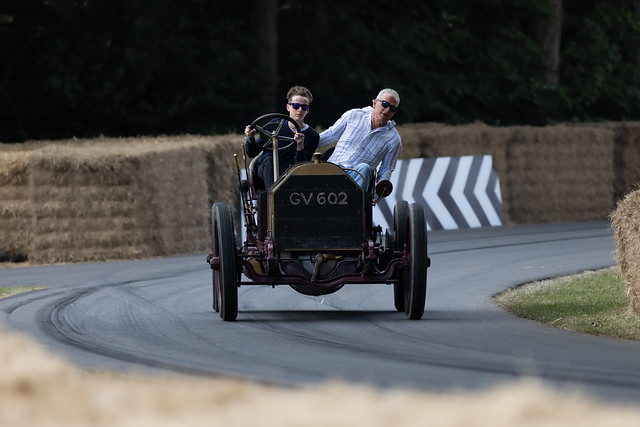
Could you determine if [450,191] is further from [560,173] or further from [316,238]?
[316,238]

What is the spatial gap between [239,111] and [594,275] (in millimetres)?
15085

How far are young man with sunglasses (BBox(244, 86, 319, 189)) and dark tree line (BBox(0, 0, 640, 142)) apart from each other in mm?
16097

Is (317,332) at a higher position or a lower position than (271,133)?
lower

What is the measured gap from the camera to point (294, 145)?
1170 cm

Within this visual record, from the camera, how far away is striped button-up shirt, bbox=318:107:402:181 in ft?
39.0

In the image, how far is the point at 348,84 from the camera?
2925 centimetres

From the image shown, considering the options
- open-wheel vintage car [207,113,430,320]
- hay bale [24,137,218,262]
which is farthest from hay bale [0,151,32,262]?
open-wheel vintage car [207,113,430,320]

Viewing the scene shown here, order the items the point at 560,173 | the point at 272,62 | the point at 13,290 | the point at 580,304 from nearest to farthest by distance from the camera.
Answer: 1. the point at 580,304
2. the point at 13,290
3. the point at 560,173
4. the point at 272,62

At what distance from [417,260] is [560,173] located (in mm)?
14934

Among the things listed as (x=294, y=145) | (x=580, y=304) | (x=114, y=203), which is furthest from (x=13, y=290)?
(x=580, y=304)

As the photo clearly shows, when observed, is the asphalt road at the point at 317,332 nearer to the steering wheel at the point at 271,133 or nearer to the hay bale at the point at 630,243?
the hay bale at the point at 630,243

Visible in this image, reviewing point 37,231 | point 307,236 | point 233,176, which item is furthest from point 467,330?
point 233,176

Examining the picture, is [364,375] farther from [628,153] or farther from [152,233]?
[628,153]

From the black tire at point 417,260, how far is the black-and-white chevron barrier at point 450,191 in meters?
9.81
